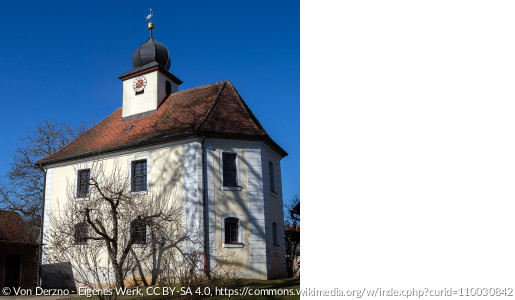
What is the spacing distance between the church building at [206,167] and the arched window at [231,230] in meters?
0.04

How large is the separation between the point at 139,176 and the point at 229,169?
3716 mm

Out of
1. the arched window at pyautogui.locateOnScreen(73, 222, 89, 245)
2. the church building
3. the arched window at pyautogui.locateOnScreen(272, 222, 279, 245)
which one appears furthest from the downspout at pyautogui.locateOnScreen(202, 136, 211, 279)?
the arched window at pyautogui.locateOnScreen(73, 222, 89, 245)

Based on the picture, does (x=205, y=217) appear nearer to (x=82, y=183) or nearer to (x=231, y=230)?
(x=231, y=230)

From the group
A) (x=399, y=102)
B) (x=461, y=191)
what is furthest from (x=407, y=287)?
(x=399, y=102)

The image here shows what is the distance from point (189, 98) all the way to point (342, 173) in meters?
14.7

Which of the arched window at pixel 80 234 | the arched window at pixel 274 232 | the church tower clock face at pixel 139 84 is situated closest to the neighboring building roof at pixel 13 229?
the arched window at pixel 80 234

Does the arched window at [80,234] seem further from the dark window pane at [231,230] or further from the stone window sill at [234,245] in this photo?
the dark window pane at [231,230]

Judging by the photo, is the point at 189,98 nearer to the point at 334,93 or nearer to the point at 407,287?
the point at 334,93

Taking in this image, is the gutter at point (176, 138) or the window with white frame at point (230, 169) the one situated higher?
the gutter at point (176, 138)

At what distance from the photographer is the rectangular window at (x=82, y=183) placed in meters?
17.5

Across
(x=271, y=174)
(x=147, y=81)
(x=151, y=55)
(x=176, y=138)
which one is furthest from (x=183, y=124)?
(x=151, y=55)

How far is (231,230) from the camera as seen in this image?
50.3 ft

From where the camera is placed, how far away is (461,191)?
4605 millimetres

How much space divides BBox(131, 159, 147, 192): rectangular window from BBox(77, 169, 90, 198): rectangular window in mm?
2329
